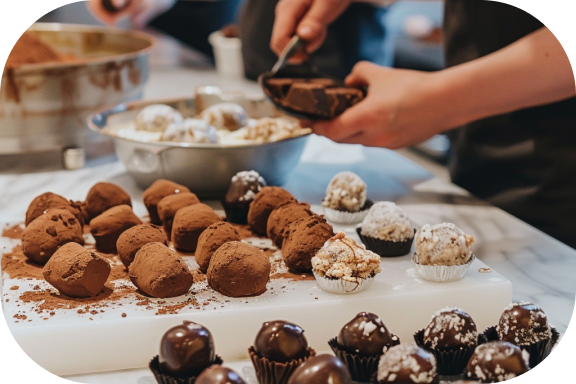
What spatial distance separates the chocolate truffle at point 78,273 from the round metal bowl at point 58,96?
93 cm

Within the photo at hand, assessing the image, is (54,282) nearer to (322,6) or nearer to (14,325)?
(14,325)

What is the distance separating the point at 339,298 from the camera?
56.6 inches

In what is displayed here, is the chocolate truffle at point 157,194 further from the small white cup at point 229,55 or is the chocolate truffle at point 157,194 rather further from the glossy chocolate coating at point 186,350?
the small white cup at point 229,55

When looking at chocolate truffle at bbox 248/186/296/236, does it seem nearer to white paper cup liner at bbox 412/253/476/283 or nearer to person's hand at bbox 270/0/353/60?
white paper cup liner at bbox 412/253/476/283

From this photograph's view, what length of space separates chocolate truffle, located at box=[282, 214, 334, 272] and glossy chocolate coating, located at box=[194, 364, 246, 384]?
48 centimetres

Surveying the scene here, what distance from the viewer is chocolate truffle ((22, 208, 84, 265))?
1.60 meters

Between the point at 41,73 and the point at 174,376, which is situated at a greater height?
the point at 41,73

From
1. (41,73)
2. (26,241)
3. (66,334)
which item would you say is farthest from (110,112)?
(66,334)

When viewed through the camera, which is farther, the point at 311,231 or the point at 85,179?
the point at 85,179

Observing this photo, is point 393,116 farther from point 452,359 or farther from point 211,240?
point 452,359

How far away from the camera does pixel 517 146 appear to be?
221 centimetres

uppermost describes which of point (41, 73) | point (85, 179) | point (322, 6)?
point (322, 6)

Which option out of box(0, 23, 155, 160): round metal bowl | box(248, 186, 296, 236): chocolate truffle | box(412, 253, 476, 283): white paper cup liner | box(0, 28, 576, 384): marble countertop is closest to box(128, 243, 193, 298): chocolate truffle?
box(0, 28, 576, 384): marble countertop

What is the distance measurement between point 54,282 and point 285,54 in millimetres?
1230
